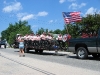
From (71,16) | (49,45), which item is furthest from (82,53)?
(71,16)

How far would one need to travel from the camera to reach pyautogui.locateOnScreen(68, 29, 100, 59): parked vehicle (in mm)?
16531

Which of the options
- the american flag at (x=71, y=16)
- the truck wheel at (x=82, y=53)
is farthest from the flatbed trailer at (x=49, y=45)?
the american flag at (x=71, y=16)

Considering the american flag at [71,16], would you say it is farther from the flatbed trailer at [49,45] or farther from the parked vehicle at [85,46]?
the parked vehicle at [85,46]

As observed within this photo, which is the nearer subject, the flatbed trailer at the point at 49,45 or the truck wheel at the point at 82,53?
the truck wheel at the point at 82,53

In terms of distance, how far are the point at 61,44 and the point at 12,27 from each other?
79.1 meters

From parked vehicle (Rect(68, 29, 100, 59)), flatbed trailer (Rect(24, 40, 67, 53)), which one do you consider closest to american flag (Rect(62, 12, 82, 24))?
flatbed trailer (Rect(24, 40, 67, 53))

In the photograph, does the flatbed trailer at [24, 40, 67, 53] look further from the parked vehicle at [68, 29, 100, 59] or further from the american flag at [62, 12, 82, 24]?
the american flag at [62, 12, 82, 24]

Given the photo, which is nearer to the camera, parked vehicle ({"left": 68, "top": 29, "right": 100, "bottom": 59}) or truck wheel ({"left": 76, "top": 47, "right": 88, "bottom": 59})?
parked vehicle ({"left": 68, "top": 29, "right": 100, "bottom": 59})

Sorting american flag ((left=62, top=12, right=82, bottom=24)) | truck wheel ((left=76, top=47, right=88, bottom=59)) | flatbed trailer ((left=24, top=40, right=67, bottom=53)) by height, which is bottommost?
truck wheel ((left=76, top=47, right=88, bottom=59))

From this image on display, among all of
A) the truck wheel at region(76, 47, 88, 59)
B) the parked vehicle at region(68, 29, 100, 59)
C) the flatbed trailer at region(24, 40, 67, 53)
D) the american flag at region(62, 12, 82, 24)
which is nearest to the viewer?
the parked vehicle at region(68, 29, 100, 59)

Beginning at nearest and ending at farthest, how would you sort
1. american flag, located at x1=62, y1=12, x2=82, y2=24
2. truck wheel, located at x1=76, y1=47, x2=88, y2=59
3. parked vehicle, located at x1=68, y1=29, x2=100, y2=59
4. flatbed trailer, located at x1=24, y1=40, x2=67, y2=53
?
parked vehicle, located at x1=68, y1=29, x2=100, y2=59 → truck wheel, located at x1=76, y1=47, x2=88, y2=59 → flatbed trailer, located at x1=24, y1=40, x2=67, y2=53 → american flag, located at x1=62, y1=12, x2=82, y2=24

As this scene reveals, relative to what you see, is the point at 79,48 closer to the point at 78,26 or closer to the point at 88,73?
the point at 88,73

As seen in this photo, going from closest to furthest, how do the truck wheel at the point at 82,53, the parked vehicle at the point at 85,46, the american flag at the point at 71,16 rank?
1. the parked vehicle at the point at 85,46
2. the truck wheel at the point at 82,53
3. the american flag at the point at 71,16

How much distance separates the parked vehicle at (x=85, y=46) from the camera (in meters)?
16.5
